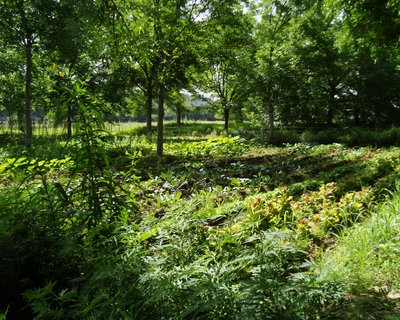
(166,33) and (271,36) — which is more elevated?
(271,36)

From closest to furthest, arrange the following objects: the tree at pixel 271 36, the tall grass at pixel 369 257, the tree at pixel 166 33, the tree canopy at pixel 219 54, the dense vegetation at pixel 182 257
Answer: the dense vegetation at pixel 182 257, the tall grass at pixel 369 257, the tree canopy at pixel 219 54, the tree at pixel 166 33, the tree at pixel 271 36

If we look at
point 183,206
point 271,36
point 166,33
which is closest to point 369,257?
point 183,206

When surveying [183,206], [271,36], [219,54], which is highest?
[271,36]

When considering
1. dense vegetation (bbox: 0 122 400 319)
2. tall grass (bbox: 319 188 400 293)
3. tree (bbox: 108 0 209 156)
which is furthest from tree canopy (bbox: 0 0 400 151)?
tall grass (bbox: 319 188 400 293)

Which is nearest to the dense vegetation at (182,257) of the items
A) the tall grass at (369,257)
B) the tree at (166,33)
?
the tall grass at (369,257)

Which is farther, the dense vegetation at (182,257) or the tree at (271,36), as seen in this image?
the tree at (271,36)

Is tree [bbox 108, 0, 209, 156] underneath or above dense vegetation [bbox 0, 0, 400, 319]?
above

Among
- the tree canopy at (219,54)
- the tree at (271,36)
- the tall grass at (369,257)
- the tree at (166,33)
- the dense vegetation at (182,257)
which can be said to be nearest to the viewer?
the dense vegetation at (182,257)

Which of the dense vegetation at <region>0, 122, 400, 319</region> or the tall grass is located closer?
the dense vegetation at <region>0, 122, 400, 319</region>

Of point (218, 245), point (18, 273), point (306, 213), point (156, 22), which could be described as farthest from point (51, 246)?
point (156, 22)

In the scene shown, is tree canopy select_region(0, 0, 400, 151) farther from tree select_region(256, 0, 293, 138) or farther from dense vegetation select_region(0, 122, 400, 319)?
dense vegetation select_region(0, 122, 400, 319)

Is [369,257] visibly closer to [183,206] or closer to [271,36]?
[183,206]

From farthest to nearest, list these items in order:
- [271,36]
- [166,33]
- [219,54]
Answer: [271,36], [219,54], [166,33]

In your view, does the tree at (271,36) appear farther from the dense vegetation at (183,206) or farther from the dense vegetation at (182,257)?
the dense vegetation at (182,257)
